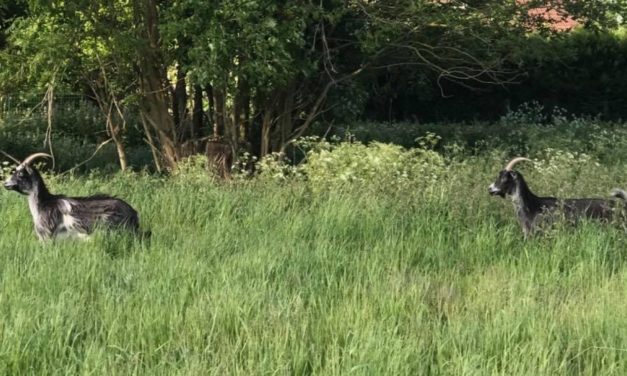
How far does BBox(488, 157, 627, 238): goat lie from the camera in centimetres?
686

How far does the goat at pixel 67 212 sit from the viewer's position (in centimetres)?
636

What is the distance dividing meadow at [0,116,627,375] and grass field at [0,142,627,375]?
15 millimetres

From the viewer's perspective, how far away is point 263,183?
9.13 metres

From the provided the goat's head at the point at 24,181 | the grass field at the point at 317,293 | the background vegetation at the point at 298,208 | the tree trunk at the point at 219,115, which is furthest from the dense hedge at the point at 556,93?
the goat's head at the point at 24,181

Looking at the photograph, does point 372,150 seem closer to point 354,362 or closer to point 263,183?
point 263,183

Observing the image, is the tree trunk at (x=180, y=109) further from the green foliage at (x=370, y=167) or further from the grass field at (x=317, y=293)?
the grass field at (x=317, y=293)

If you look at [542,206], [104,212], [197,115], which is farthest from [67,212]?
[197,115]

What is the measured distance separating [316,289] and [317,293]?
91 millimetres

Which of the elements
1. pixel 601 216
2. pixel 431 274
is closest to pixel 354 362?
pixel 431 274

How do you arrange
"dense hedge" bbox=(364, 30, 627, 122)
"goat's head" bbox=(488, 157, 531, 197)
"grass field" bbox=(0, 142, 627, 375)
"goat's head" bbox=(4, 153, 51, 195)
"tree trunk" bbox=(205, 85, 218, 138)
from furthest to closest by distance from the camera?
"dense hedge" bbox=(364, 30, 627, 122) → "tree trunk" bbox=(205, 85, 218, 138) → "goat's head" bbox=(488, 157, 531, 197) → "goat's head" bbox=(4, 153, 51, 195) → "grass field" bbox=(0, 142, 627, 375)

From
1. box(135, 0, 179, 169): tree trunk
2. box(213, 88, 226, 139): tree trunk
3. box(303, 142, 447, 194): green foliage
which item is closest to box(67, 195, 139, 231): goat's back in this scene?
box(303, 142, 447, 194): green foliage

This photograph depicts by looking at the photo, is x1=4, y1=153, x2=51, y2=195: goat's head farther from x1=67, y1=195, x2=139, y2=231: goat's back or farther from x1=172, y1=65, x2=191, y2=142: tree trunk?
x1=172, y1=65, x2=191, y2=142: tree trunk

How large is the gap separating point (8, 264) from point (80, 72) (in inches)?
261

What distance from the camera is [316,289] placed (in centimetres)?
493
